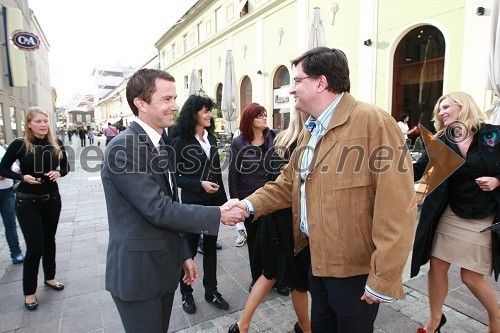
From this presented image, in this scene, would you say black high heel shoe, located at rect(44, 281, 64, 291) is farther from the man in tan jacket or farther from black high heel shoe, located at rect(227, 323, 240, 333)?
the man in tan jacket

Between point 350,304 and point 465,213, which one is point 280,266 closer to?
point 350,304

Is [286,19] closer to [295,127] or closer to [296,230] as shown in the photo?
[295,127]

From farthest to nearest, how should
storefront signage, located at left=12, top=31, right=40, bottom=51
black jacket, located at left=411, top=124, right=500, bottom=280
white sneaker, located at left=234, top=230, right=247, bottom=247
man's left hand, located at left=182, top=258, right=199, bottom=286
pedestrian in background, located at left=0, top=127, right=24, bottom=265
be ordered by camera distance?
storefront signage, located at left=12, top=31, right=40, bottom=51, white sneaker, located at left=234, top=230, right=247, bottom=247, pedestrian in background, located at left=0, top=127, right=24, bottom=265, black jacket, located at left=411, top=124, right=500, bottom=280, man's left hand, located at left=182, top=258, right=199, bottom=286

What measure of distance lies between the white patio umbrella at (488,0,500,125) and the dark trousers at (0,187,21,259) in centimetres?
737

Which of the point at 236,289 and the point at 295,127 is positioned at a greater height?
the point at 295,127

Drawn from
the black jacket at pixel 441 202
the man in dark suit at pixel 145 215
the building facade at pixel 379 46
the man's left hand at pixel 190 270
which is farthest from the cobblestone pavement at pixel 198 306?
the building facade at pixel 379 46

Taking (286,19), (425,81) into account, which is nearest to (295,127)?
(425,81)

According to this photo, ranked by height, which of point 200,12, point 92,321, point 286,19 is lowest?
point 92,321

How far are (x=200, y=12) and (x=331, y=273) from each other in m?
25.7

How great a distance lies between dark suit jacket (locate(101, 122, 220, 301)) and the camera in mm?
1597

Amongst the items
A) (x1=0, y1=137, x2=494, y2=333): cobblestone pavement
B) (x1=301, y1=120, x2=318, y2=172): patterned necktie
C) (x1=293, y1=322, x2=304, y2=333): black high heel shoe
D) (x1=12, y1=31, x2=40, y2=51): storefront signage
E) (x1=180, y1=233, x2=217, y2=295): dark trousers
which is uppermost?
(x1=12, y1=31, x2=40, y2=51): storefront signage

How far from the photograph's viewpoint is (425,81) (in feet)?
30.8

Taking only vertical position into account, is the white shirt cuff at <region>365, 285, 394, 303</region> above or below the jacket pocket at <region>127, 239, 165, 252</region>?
below

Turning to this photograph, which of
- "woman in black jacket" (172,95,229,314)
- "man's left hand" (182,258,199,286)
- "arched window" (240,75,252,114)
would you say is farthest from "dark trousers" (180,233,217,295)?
"arched window" (240,75,252,114)
